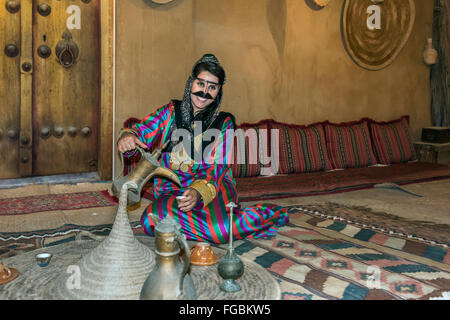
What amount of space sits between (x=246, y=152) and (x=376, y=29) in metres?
2.28

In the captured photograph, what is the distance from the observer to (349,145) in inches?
177

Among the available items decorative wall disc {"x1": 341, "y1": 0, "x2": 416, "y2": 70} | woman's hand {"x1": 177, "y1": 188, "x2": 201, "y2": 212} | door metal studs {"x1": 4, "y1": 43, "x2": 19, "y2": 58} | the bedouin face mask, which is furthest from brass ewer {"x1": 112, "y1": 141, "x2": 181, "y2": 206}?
decorative wall disc {"x1": 341, "y1": 0, "x2": 416, "y2": 70}

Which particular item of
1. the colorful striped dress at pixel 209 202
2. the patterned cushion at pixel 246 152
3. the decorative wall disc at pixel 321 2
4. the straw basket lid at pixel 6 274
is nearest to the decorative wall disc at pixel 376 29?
the decorative wall disc at pixel 321 2

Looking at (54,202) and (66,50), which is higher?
(66,50)

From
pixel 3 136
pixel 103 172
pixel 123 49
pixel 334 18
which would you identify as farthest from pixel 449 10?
pixel 3 136

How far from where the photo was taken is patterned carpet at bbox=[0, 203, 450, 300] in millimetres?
1743

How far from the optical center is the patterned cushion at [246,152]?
381 cm

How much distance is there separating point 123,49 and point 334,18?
225 centimetres

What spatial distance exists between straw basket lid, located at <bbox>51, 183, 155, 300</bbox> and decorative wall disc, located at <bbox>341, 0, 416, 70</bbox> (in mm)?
3960

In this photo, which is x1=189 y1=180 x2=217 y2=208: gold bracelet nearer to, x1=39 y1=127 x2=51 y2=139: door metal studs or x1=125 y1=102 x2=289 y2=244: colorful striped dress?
x1=125 y1=102 x2=289 y2=244: colorful striped dress

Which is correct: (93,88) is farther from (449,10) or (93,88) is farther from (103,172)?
(449,10)

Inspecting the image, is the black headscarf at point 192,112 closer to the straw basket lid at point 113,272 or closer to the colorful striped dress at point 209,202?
the colorful striped dress at point 209,202

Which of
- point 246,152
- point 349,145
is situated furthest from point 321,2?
point 246,152

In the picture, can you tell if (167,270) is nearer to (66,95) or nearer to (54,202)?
(54,202)
